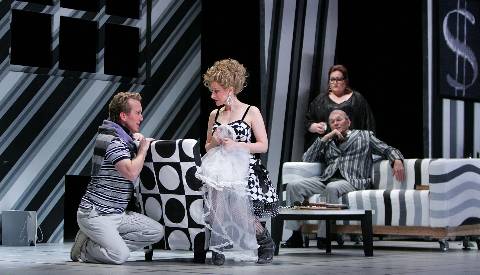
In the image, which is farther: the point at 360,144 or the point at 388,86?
the point at 388,86

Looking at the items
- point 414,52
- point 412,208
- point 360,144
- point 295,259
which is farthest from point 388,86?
point 295,259

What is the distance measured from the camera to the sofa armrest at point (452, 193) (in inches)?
274

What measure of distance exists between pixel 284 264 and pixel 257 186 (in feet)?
1.58

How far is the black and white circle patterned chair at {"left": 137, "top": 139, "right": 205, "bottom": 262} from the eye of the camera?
206 inches

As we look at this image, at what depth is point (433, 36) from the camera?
891 centimetres

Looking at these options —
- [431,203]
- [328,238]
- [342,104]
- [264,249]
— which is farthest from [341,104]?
[264,249]

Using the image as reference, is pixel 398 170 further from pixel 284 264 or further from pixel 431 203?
pixel 284 264

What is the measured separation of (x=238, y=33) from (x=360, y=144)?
6.67ft

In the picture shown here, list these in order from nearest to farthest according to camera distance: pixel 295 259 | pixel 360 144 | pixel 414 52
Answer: pixel 295 259
pixel 360 144
pixel 414 52

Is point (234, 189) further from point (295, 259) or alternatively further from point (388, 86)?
point (388, 86)

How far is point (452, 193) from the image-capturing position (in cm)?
701

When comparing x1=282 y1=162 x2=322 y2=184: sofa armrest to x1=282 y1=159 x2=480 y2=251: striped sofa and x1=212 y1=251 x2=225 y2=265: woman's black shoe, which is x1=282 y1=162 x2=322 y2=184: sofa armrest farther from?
x1=212 y1=251 x2=225 y2=265: woman's black shoe

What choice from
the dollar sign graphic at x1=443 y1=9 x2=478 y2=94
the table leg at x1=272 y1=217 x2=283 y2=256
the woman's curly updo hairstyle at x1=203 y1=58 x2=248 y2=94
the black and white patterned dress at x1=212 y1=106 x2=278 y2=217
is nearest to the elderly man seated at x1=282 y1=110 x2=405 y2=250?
the table leg at x1=272 y1=217 x2=283 y2=256

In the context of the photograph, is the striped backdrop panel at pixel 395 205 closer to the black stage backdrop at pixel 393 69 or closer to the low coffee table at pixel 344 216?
the low coffee table at pixel 344 216
